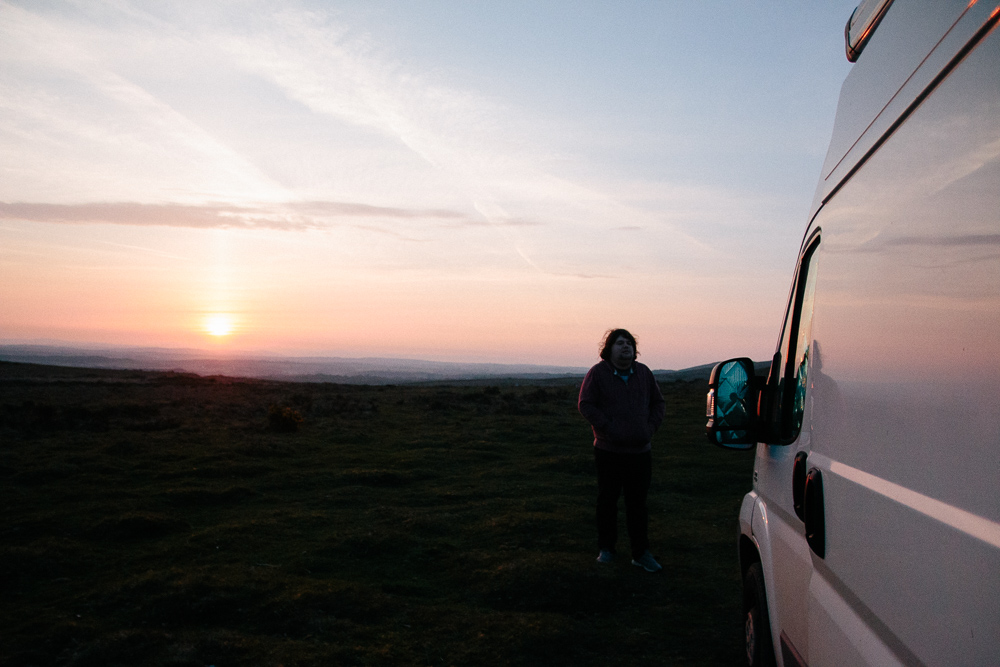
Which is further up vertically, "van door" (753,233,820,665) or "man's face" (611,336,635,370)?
"man's face" (611,336,635,370)

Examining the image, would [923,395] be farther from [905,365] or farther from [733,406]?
[733,406]

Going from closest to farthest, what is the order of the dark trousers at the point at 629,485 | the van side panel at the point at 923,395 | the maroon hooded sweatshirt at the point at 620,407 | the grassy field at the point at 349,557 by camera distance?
the van side panel at the point at 923,395 < the grassy field at the point at 349,557 < the maroon hooded sweatshirt at the point at 620,407 < the dark trousers at the point at 629,485

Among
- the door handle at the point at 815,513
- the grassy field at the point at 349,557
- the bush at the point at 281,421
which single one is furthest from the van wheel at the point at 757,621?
the bush at the point at 281,421

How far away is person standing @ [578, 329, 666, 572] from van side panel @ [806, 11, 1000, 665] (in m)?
4.61

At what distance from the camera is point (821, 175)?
273 cm

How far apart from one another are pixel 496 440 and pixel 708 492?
7.36 m

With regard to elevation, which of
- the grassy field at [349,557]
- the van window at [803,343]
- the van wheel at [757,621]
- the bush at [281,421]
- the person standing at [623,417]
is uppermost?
the van window at [803,343]

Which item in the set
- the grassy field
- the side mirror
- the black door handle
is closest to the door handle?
the black door handle

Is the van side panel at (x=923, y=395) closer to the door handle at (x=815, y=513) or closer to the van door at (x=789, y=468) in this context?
the door handle at (x=815, y=513)

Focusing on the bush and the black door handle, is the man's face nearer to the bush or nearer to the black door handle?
the black door handle

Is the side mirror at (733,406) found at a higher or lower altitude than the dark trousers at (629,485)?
higher

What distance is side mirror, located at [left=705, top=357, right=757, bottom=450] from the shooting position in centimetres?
290

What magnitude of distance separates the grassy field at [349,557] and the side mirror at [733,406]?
278 cm

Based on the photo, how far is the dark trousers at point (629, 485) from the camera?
6711 mm
